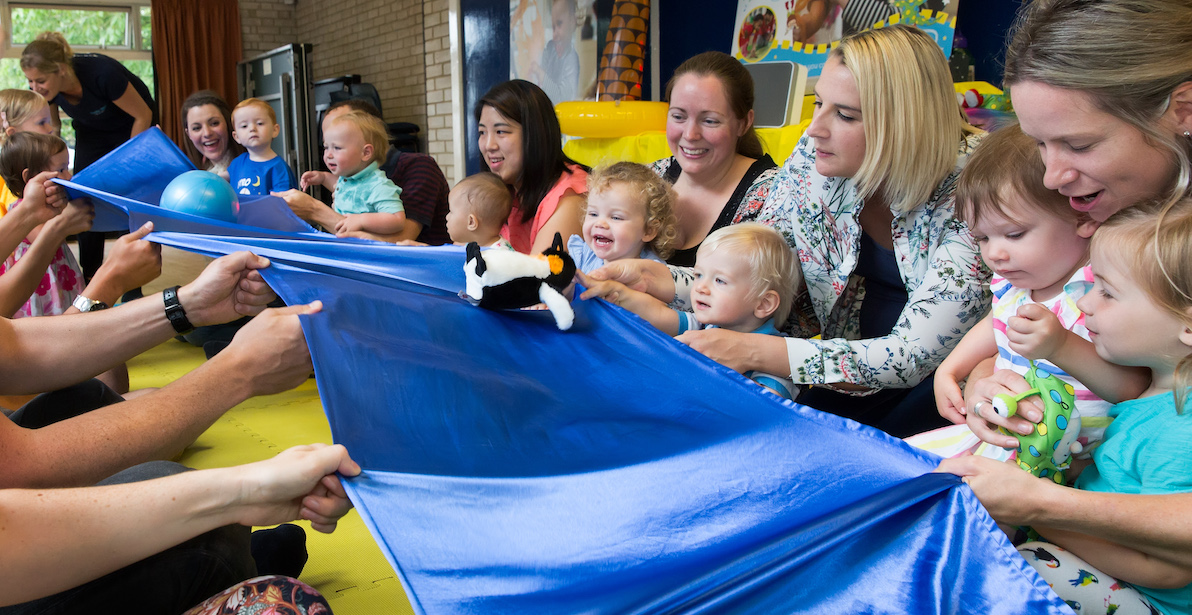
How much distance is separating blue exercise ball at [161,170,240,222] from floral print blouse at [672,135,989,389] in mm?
1547

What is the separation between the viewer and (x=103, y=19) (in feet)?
28.2

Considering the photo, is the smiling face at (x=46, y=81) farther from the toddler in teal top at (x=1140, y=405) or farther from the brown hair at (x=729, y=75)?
the toddler in teal top at (x=1140, y=405)

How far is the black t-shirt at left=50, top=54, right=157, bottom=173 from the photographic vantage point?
373 centimetres

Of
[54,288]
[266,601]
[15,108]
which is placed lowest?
[266,601]

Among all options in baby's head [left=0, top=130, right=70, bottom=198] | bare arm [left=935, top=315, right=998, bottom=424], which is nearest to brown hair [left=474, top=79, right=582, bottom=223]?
bare arm [left=935, top=315, right=998, bottom=424]

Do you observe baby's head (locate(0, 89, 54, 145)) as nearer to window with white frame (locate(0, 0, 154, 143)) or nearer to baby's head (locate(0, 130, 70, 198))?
baby's head (locate(0, 130, 70, 198))

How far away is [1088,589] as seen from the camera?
84cm

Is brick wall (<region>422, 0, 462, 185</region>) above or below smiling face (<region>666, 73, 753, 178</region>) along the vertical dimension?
above

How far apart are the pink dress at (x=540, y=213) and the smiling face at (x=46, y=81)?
8.09ft

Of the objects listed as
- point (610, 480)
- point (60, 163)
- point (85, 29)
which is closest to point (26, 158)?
point (60, 163)

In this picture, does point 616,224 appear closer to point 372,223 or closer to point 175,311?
point 175,311

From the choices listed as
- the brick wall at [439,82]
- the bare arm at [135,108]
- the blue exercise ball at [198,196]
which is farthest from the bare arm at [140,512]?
the brick wall at [439,82]

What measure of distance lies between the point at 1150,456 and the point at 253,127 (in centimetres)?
327

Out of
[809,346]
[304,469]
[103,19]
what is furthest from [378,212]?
[103,19]
